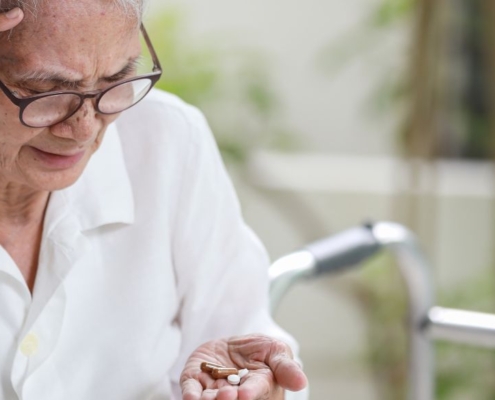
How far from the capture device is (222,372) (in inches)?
53.5

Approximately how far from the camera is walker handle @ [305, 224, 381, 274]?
5.75 feet

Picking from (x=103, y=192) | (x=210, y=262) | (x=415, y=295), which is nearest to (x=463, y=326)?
(x=415, y=295)

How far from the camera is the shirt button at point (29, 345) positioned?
4.52ft

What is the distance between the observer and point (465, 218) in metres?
3.90

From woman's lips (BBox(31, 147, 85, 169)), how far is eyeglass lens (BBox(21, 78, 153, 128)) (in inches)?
2.6

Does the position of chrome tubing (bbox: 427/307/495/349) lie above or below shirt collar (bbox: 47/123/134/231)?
below

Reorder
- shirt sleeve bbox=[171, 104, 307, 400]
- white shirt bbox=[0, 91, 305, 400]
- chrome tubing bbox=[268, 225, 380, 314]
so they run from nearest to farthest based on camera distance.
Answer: white shirt bbox=[0, 91, 305, 400] < shirt sleeve bbox=[171, 104, 307, 400] < chrome tubing bbox=[268, 225, 380, 314]

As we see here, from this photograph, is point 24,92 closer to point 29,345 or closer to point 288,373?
point 29,345

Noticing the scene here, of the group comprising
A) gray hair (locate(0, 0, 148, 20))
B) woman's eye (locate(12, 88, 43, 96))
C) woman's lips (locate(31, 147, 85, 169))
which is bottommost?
woman's lips (locate(31, 147, 85, 169))

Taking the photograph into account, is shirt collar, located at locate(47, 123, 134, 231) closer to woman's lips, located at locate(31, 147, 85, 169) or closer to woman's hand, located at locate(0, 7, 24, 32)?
woman's lips, located at locate(31, 147, 85, 169)

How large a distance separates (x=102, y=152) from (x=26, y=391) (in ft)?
1.33

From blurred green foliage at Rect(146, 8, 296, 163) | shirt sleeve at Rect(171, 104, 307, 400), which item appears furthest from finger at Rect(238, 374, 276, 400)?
blurred green foliage at Rect(146, 8, 296, 163)

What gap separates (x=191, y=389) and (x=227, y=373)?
0.06 metres

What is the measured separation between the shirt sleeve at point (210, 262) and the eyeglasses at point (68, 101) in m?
0.26
